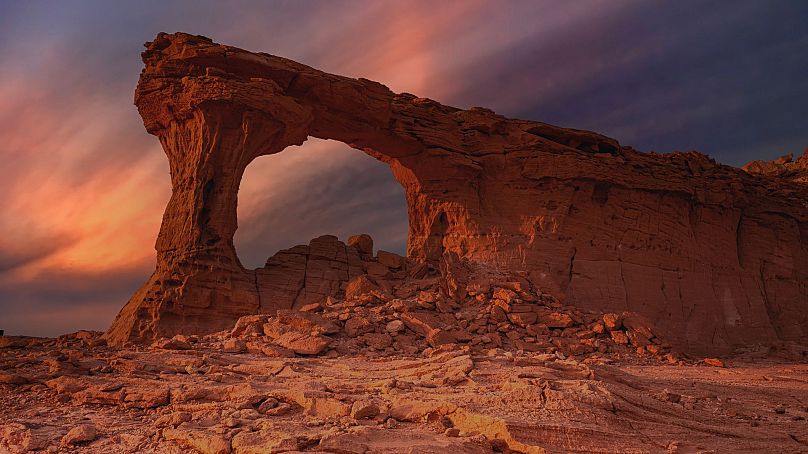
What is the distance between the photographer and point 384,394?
7.31 meters

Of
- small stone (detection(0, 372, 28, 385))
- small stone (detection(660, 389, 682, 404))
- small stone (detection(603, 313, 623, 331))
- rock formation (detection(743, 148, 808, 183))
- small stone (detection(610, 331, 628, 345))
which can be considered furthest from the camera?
rock formation (detection(743, 148, 808, 183))

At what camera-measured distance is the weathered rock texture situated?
14484mm

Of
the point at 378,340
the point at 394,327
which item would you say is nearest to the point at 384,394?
the point at 378,340

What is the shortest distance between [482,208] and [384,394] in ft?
40.4

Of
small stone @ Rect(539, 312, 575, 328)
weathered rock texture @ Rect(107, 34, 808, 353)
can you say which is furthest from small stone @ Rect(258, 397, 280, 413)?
small stone @ Rect(539, 312, 575, 328)

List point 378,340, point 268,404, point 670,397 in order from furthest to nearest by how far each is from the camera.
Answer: point 378,340 → point 670,397 → point 268,404

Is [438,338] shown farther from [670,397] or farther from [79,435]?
[79,435]

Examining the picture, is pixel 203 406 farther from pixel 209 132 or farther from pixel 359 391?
pixel 209 132

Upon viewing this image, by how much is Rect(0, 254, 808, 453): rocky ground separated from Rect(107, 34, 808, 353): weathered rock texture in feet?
7.99

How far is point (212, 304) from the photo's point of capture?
46.7ft

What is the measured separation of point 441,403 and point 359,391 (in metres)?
1.52

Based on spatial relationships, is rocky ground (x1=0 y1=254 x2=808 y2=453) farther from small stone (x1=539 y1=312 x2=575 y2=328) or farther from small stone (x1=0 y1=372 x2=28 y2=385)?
small stone (x1=539 y1=312 x2=575 y2=328)

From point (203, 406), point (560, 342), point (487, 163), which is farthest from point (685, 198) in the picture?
point (203, 406)

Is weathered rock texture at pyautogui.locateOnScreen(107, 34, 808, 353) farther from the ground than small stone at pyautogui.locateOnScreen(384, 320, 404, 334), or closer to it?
farther from the ground
